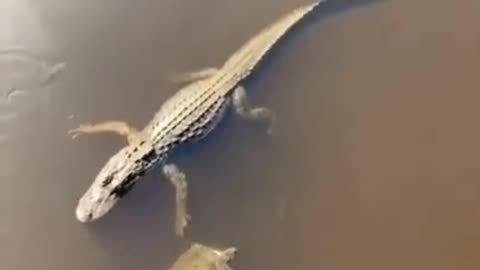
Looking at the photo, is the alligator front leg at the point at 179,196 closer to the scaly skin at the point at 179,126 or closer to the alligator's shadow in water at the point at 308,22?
the scaly skin at the point at 179,126

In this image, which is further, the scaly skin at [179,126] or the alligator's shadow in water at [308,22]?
the alligator's shadow in water at [308,22]

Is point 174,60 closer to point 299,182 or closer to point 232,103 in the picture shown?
point 232,103

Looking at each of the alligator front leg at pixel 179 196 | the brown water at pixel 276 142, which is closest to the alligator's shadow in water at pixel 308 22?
the brown water at pixel 276 142

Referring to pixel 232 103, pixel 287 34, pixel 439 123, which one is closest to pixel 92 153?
pixel 232 103

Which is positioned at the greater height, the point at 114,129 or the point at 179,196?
the point at 114,129

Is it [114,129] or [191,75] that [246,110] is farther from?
[114,129]

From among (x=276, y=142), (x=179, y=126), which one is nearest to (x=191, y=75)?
(x=179, y=126)

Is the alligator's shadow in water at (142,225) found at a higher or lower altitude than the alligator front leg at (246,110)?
lower

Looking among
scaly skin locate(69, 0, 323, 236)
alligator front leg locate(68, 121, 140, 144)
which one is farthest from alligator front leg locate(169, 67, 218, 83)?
alligator front leg locate(68, 121, 140, 144)
